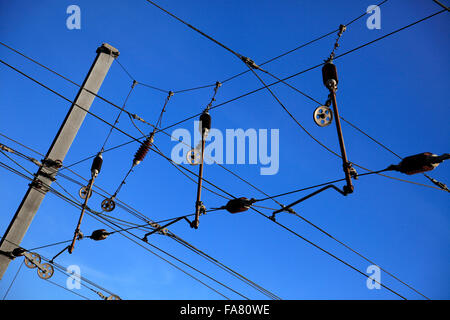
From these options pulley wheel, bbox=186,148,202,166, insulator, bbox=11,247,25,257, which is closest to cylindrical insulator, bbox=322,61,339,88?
pulley wheel, bbox=186,148,202,166

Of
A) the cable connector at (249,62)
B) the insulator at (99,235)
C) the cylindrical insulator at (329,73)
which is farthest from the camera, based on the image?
the insulator at (99,235)

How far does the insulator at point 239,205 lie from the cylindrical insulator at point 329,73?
294 cm

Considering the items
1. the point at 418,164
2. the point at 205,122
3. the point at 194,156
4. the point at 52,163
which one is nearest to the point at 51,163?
the point at 52,163

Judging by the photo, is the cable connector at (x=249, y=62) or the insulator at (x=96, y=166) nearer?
the cable connector at (x=249, y=62)

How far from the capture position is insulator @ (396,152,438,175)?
15.7 ft

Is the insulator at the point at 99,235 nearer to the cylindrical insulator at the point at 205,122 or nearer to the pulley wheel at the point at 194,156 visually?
the pulley wheel at the point at 194,156

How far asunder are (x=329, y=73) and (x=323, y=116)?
0.93 metres

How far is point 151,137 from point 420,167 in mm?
6945

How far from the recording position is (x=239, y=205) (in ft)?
21.2

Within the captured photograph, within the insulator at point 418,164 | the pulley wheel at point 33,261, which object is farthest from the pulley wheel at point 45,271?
the insulator at point 418,164

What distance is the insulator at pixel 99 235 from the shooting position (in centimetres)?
787

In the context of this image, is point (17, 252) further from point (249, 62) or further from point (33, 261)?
point (249, 62)
